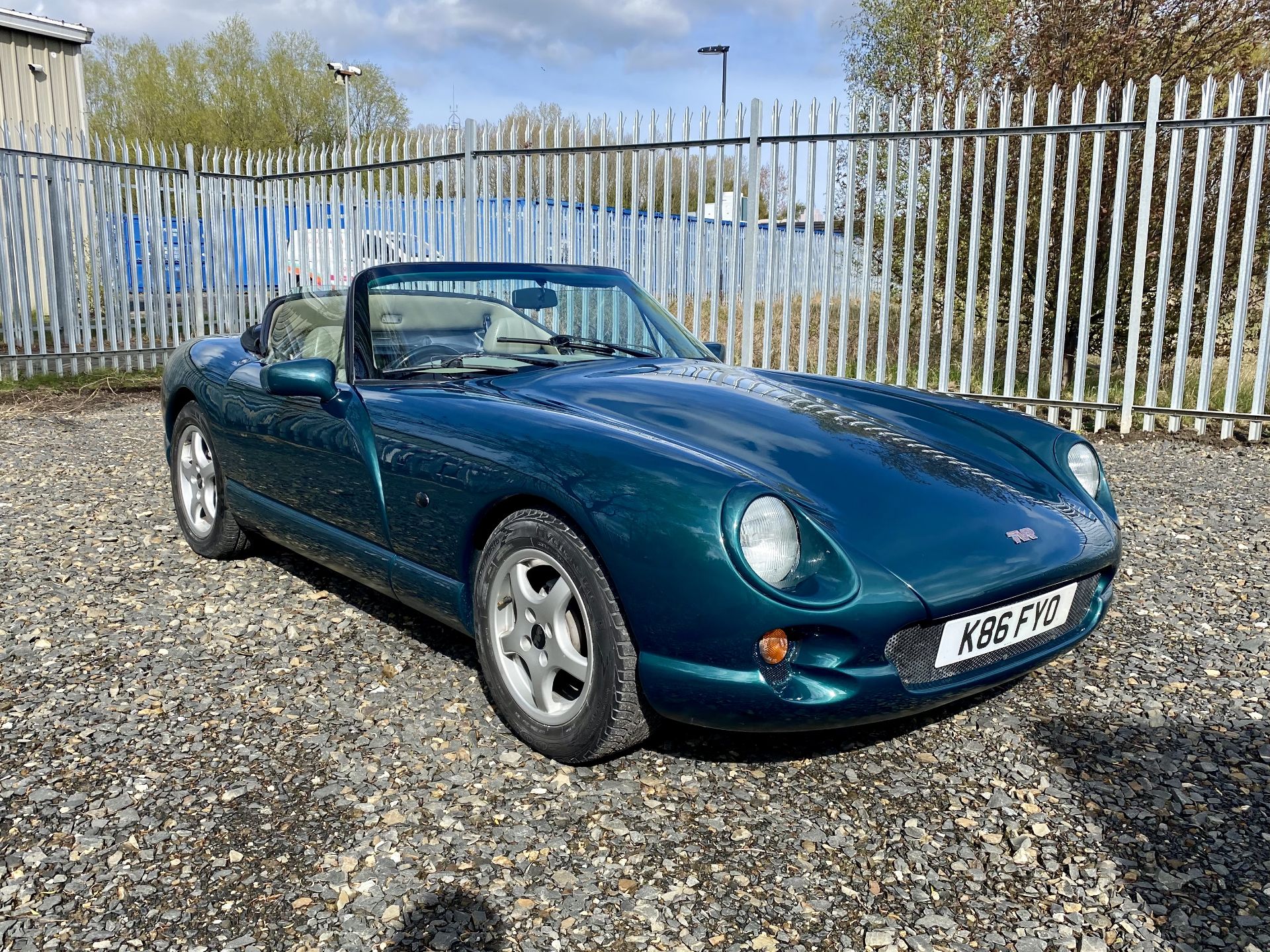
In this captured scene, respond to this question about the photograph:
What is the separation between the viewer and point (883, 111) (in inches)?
309

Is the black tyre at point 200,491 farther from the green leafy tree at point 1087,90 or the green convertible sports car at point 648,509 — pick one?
the green leafy tree at point 1087,90

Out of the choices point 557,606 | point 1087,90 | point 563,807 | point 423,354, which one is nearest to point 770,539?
point 557,606

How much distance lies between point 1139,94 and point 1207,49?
0.70 meters

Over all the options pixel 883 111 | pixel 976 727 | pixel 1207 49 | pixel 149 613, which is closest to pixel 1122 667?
pixel 976 727

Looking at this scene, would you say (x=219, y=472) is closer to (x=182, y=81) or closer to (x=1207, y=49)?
(x=1207, y=49)

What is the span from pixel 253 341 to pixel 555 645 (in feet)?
8.22

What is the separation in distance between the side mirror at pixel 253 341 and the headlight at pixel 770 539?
275cm

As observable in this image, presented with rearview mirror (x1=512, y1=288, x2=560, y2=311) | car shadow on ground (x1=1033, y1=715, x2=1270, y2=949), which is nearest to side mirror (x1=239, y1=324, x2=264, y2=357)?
rearview mirror (x1=512, y1=288, x2=560, y2=311)

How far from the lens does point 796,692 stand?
7.60 ft

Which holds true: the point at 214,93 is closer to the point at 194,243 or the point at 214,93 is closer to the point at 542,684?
the point at 194,243

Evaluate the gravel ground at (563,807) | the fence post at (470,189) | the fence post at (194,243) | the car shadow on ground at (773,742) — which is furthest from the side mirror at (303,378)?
the fence post at (194,243)

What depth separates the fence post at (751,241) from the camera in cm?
830

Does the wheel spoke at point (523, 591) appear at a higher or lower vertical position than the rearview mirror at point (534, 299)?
lower

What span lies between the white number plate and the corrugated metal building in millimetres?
16317
